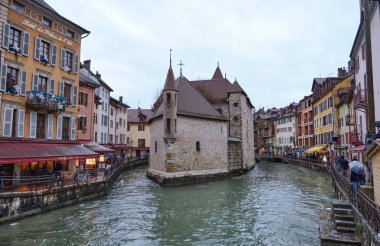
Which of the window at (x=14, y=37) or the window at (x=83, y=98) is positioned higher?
the window at (x=14, y=37)

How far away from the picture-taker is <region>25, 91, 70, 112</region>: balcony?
17266 mm

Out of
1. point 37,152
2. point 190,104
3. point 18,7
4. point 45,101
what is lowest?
point 37,152

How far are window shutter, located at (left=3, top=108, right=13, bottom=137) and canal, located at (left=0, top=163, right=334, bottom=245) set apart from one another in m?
5.29

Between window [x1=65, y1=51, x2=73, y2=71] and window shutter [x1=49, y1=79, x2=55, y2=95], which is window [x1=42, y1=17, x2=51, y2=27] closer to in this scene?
window [x1=65, y1=51, x2=73, y2=71]

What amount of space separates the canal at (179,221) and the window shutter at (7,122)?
529 cm

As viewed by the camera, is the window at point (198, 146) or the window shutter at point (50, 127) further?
the window at point (198, 146)

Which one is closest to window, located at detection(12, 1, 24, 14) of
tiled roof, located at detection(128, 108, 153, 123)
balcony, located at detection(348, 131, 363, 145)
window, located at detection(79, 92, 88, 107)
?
window, located at detection(79, 92, 88, 107)

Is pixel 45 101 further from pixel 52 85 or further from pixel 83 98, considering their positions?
pixel 83 98

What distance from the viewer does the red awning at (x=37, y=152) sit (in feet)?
46.5

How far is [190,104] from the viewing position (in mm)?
28969

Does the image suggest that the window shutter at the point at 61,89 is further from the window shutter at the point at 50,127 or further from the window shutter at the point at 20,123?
the window shutter at the point at 20,123

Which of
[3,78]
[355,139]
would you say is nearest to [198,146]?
[355,139]

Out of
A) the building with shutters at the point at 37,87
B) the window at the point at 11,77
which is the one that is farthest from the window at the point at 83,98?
the window at the point at 11,77

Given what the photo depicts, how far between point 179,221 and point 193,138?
1472 centimetres
